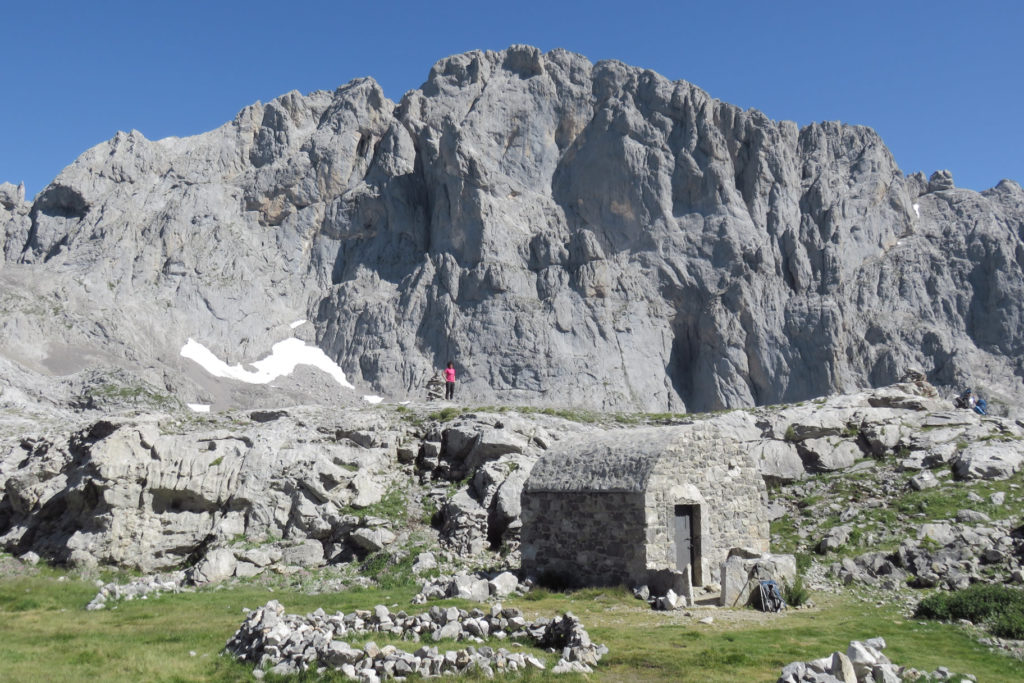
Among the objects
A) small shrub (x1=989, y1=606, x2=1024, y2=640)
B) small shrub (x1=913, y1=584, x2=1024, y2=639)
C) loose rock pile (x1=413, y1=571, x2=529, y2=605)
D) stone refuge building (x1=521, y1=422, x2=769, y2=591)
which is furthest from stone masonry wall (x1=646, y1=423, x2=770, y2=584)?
small shrub (x1=989, y1=606, x2=1024, y2=640)

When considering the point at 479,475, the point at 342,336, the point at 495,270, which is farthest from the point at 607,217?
the point at 479,475

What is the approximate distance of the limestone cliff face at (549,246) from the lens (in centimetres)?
8725

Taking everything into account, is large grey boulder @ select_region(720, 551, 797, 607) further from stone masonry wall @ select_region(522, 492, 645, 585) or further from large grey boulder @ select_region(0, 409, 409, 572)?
large grey boulder @ select_region(0, 409, 409, 572)

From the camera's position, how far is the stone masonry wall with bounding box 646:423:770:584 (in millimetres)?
18688

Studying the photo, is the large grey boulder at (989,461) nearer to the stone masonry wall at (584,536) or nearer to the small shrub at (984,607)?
the small shrub at (984,607)

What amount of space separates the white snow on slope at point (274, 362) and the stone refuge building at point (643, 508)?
6673 centimetres

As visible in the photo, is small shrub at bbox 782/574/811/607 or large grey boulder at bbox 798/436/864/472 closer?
small shrub at bbox 782/574/811/607

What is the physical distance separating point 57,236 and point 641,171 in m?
76.8

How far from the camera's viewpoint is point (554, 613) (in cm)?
1633

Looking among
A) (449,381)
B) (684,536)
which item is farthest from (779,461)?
(449,381)

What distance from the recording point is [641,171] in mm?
97750

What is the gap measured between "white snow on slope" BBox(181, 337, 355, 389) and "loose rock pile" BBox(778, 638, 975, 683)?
3045 inches

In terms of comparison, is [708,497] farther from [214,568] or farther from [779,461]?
[214,568]

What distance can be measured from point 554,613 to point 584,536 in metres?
3.64
